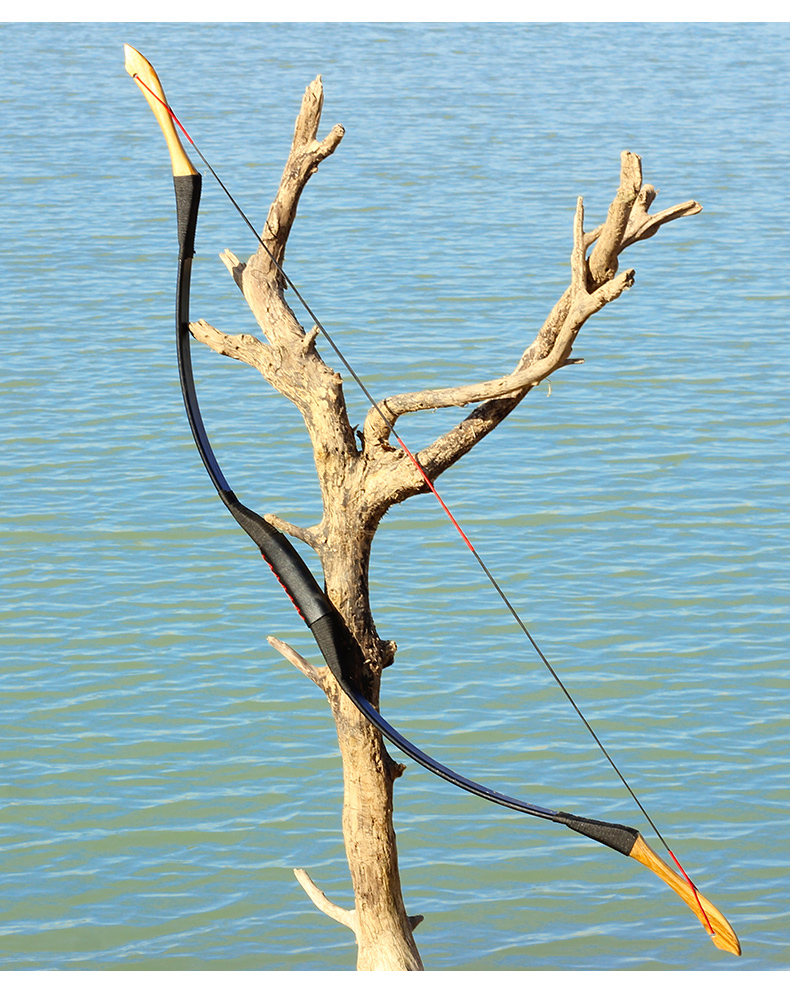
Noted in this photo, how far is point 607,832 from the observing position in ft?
17.6

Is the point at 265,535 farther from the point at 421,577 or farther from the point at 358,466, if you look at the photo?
the point at 421,577

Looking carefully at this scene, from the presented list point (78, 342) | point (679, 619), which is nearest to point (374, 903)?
point (679, 619)

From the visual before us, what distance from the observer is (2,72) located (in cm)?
3678

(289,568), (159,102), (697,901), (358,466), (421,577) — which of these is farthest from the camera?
(421,577)

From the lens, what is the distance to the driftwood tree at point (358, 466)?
573cm

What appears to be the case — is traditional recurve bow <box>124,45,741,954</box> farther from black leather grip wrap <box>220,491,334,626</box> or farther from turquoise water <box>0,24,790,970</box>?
turquoise water <box>0,24,790,970</box>

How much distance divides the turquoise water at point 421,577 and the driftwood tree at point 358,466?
2463 mm

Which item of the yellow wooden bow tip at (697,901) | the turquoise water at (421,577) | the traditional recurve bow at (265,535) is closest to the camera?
the yellow wooden bow tip at (697,901)

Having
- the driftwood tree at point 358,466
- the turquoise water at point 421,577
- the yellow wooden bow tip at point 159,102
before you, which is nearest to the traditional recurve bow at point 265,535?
the yellow wooden bow tip at point 159,102

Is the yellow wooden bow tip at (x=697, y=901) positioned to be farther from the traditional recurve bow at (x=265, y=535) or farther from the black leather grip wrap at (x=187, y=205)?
the black leather grip wrap at (x=187, y=205)

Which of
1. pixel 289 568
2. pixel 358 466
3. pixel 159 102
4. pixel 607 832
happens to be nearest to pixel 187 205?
pixel 159 102

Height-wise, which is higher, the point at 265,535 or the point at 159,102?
the point at 159,102

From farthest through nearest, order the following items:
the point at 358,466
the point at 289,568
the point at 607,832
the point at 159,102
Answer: the point at 358,466
the point at 159,102
the point at 289,568
the point at 607,832

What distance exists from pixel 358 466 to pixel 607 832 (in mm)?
1614
